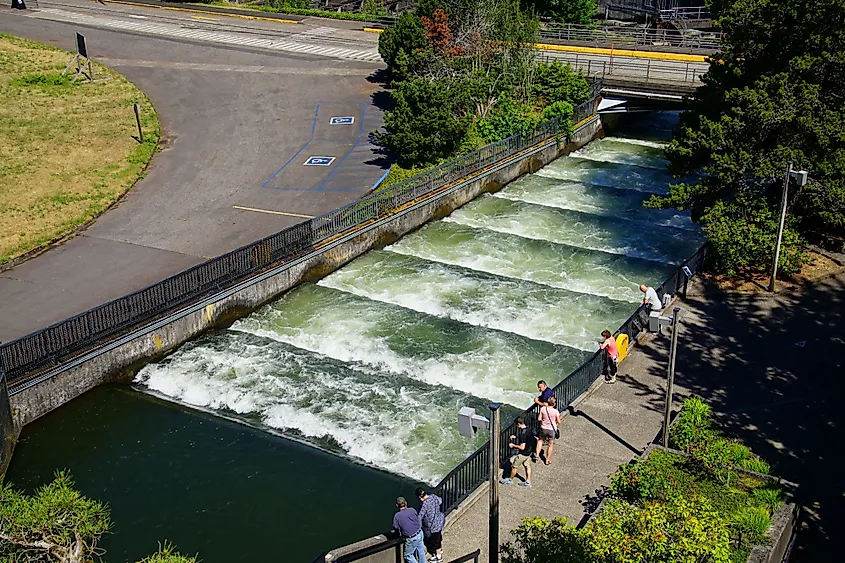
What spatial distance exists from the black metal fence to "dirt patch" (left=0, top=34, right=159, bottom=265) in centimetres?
1679

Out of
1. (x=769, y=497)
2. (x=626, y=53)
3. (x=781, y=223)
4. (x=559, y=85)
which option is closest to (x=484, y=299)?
(x=781, y=223)

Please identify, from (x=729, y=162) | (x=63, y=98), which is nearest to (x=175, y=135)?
(x=63, y=98)

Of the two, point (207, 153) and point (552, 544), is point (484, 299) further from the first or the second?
point (207, 153)

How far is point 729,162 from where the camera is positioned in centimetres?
2558

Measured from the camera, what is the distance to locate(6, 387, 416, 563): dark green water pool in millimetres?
16594

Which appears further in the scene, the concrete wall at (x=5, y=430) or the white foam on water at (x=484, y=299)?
the white foam on water at (x=484, y=299)

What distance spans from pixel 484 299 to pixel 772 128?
955 cm

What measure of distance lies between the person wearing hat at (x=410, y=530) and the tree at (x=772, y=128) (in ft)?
51.4

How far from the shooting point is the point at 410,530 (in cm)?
1277

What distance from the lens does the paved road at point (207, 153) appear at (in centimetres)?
2523

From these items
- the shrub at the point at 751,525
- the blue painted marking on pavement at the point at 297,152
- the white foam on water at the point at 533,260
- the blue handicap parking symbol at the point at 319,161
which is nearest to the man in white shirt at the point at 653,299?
the white foam on water at the point at 533,260

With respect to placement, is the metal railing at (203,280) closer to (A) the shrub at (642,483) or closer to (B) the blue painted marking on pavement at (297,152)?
(B) the blue painted marking on pavement at (297,152)

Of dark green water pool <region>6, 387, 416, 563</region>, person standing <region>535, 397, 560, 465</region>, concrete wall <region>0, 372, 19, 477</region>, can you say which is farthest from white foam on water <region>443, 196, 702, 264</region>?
concrete wall <region>0, 372, 19, 477</region>

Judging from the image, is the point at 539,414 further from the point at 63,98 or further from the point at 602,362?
the point at 63,98
